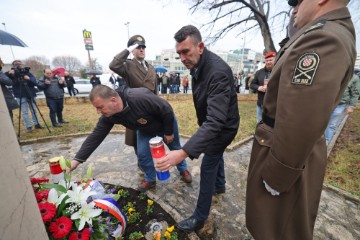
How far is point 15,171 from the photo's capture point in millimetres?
783

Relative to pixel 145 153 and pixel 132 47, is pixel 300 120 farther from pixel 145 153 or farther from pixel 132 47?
pixel 132 47

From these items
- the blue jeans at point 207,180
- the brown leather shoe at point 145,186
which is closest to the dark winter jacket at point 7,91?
the brown leather shoe at point 145,186

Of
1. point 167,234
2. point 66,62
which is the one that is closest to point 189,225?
point 167,234

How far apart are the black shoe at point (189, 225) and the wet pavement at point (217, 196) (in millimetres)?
86

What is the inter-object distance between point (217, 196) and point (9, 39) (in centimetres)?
699

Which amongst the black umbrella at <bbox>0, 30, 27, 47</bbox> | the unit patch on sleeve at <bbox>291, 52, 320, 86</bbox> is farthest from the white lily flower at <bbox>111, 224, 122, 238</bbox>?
the black umbrella at <bbox>0, 30, 27, 47</bbox>

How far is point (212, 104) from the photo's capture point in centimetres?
168

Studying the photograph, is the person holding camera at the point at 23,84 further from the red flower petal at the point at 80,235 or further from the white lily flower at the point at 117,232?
the red flower petal at the point at 80,235

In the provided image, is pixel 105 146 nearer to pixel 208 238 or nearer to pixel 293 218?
pixel 208 238

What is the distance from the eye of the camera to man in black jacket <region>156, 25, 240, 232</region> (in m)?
1.56

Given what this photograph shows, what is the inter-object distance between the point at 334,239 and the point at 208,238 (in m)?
1.40

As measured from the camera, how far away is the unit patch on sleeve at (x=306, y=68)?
0.95 meters

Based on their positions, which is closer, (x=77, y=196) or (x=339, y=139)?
(x=77, y=196)

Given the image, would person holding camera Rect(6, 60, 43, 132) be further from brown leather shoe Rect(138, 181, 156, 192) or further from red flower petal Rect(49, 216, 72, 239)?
red flower petal Rect(49, 216, 72, 239)
